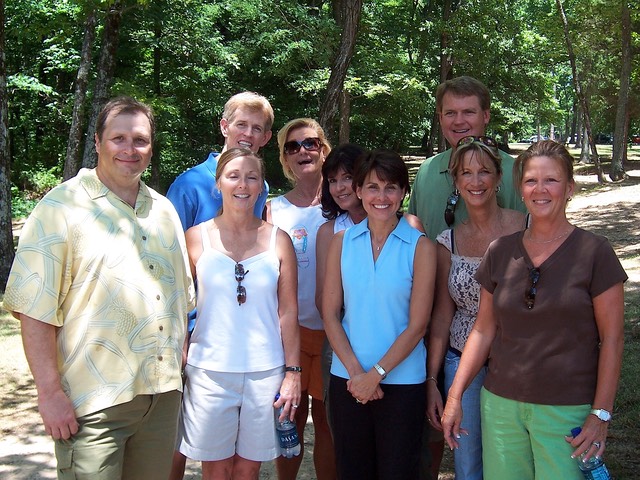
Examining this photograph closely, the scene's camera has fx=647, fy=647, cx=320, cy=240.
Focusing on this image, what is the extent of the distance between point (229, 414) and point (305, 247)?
1.07 metres

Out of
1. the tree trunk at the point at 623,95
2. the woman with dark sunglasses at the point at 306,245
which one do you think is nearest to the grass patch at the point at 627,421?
the woman with dark sunglasses at the point at 306,245

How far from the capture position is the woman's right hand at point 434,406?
3.07m

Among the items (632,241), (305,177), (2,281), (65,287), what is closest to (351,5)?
(305,177)

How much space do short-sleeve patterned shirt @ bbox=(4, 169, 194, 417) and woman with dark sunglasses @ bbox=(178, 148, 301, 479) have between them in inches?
12.1

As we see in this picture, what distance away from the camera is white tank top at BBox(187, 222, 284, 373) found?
310cm

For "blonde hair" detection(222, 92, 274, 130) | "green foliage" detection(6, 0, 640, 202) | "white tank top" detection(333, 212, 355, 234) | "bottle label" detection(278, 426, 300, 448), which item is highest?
"green foliage" detection(6, 0, 640, 202)

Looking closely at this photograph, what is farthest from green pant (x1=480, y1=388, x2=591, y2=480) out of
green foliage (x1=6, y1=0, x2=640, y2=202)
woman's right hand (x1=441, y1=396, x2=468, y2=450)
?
green foliage (x1=6, y1=0, x2=640, y2=202)

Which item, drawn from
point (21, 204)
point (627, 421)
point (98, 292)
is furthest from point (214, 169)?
point (21, 204)

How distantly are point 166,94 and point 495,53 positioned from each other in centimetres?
1256

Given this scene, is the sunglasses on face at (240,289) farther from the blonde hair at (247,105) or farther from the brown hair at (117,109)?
the blonde hair at (247,105)

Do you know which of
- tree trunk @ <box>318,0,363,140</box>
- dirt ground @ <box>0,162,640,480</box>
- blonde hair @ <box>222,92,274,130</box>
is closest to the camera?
blonde hair @ <box>222,92,274,130</box>

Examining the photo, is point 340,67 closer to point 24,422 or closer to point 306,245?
point 306,245

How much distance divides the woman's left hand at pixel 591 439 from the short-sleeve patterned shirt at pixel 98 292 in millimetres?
1664

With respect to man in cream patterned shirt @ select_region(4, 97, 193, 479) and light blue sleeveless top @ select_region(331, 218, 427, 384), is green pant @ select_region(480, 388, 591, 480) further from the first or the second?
man in cream patterned shirt @ select_region(4, 97, 193, 479)
